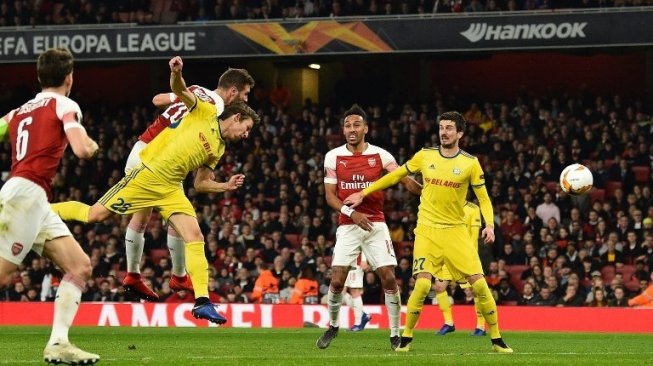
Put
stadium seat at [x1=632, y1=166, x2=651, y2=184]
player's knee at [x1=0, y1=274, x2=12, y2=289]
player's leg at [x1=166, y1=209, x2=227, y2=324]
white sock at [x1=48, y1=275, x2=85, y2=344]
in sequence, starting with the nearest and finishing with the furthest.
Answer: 1. player's knee at [x1=0, y1=274, x2=12, y2=289]
2. white sock at [x1=48, y1=275, x2=85, y2=344]
3. player's leg at [x1=166, y1=209, x2=227, y2=324]
4. stadium seat at [x1=632, y1=166, x2=651, y2=184]

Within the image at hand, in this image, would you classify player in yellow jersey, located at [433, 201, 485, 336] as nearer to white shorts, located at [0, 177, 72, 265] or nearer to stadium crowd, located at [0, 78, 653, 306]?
stadium crowd, located at [0, 78, 653, 306]

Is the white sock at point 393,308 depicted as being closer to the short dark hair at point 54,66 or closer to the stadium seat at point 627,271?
the short dark hair at point 54,66

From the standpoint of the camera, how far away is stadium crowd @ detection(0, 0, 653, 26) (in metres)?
27.4

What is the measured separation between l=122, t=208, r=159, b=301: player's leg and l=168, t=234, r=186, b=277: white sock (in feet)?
1.10

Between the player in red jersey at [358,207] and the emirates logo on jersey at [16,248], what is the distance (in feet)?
18.8

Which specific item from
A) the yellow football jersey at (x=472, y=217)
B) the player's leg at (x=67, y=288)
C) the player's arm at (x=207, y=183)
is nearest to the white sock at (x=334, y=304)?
the player's arm at (x=207, y=183)

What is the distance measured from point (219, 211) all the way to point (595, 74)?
1086 centimetres

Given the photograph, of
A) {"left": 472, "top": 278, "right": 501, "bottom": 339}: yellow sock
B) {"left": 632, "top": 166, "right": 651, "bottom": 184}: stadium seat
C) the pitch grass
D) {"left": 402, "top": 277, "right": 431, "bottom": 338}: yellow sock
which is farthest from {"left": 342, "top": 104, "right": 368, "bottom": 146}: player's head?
{"left": 632, "top": 166, "right": 651, "bottom": 184}: stadium seat

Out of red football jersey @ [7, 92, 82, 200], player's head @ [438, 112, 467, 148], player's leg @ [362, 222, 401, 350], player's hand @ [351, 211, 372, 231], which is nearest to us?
red football jersey @ [7, 92, 82, 200]

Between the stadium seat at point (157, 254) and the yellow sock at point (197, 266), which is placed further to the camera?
the stadium seat at point (157, 254)

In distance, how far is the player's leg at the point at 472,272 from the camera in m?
13.1

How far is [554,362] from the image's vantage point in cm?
1123

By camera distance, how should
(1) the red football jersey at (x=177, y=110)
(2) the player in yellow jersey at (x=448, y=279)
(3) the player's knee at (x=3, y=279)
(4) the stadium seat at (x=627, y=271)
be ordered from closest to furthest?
(3) the player's knee at (x=3, y=279) → (1) the red football jersey at (x=177, y=110) → (2) the player in yellow jersey at (x=448, y=279) → (4) the stadium seat at (x=627, y=271)

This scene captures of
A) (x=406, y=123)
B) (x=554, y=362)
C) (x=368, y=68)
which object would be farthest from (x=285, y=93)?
(x=554, y=362)
